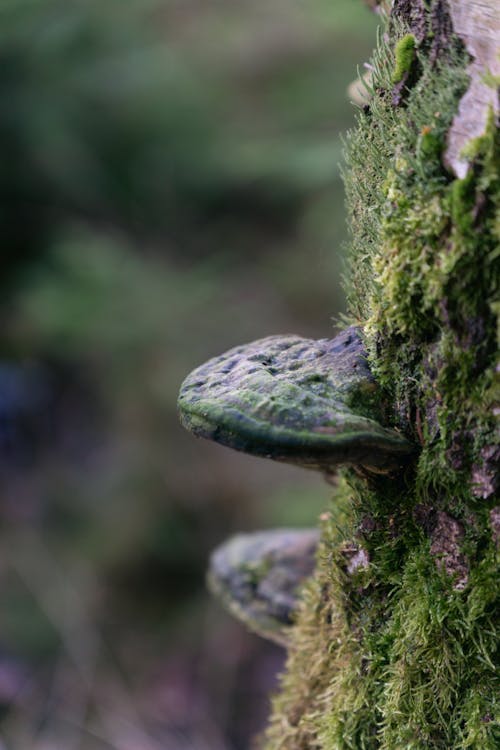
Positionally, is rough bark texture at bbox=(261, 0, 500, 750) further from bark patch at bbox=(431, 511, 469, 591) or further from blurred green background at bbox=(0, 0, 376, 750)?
blurred green background at bbox=(0, 0, 376, 750)

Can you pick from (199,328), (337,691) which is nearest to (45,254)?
(199,328)

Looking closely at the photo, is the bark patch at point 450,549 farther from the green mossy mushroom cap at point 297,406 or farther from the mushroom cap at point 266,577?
the mushroom cap at point 266,577

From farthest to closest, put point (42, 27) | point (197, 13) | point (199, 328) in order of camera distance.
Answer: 1. point (197, 13)
2. point (199, 328)
3. point (42, 27)

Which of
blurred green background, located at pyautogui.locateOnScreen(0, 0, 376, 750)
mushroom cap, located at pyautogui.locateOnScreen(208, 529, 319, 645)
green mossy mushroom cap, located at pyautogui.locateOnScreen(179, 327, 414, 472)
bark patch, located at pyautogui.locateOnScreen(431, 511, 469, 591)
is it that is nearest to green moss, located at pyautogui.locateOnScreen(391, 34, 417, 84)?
green mossy mushroom cap, located at pyautogui.locateOnScreen(179, 327, 414, 472)

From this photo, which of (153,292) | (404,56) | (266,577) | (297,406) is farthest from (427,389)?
(153,292)

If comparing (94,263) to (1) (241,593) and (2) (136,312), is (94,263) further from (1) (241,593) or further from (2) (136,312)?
(1) (241,593)

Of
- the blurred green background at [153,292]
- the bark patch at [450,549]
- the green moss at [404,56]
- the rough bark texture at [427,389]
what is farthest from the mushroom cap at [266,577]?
the blurred green background at [153,292]
